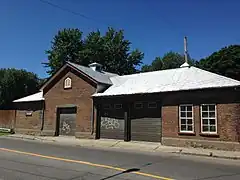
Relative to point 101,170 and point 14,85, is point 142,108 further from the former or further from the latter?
point 14,85

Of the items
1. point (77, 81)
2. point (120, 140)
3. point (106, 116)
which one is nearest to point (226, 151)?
point (120, 140)

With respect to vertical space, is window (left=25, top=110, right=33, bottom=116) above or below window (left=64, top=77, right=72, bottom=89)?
below

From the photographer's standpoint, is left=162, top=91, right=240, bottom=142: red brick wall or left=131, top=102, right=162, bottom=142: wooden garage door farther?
left=131, top=102, right=162, bottom=142: wooden garage door

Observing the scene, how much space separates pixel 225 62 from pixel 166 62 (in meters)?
20.8

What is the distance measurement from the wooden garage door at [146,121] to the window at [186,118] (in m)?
1.63

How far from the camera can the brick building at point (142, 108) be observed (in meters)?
15.3

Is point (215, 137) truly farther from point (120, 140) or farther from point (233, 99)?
point (120, 140)

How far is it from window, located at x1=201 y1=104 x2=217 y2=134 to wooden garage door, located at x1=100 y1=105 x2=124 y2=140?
605cm

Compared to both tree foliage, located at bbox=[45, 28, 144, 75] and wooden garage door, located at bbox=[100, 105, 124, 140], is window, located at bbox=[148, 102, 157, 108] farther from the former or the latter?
tree foliage, located at bbox=[45, 28, 144, 75]

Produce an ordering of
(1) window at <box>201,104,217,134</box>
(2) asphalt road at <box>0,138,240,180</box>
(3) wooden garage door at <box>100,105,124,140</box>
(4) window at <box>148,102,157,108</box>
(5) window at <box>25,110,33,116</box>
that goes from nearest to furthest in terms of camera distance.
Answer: (2) asphalt road at <box>0,138,240,180</box> → (1) window at <box>201,104,217,134</box> → (4) window at <box>148,102,157,108</box> → (3) wooden garage door at <box>100,105,124,140</box> → (5) window at <box>25,110,33,116</box>

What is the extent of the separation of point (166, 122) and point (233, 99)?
435cm

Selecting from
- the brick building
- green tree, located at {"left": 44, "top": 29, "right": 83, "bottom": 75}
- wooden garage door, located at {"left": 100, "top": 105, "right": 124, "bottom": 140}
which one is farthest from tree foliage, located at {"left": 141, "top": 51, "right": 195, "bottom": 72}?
wooden garage door, located at {"left": 100, "top": 105, "right": 124, "bottom": 140}

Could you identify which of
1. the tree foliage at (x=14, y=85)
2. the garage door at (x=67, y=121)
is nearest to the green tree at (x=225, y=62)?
the garage door at (x=67, y=121)

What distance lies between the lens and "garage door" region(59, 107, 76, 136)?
22.3 meters
